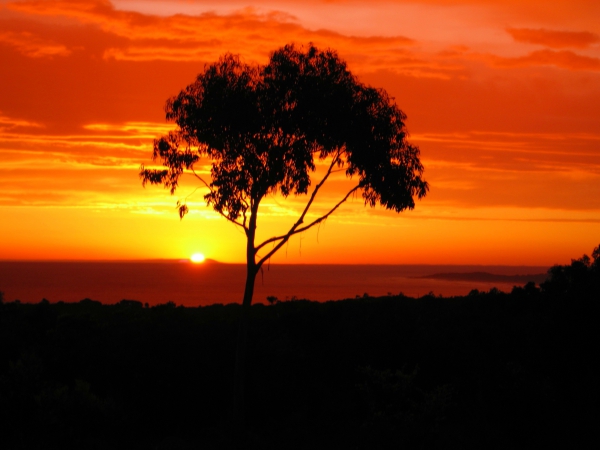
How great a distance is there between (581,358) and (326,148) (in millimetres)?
11817

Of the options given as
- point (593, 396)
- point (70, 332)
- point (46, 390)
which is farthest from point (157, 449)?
point (593, 396)

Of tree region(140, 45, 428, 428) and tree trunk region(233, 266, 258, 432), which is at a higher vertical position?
tree region(140, 45, 428, 428)

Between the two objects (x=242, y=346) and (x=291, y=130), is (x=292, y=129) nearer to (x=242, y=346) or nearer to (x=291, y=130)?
(x=291, y=130)

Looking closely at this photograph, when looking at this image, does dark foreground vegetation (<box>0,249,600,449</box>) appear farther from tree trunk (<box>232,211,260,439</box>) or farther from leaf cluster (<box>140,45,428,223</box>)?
leaf cluster (<box>140,45,428,223</box>)

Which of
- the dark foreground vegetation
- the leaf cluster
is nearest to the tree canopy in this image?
the leaf cluster

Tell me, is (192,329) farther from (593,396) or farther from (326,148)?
(593,396)

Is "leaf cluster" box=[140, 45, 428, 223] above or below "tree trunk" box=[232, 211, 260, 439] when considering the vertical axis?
above

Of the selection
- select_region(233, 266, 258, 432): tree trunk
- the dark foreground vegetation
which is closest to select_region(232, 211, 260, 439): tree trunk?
select_region(233, 266, 258, 432): tree trunk

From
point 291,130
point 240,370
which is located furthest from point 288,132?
point 240,370

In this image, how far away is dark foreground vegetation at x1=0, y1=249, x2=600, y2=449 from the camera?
1995cm

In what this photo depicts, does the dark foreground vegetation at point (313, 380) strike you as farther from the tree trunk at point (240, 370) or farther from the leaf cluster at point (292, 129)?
the leaf cluster at point (292, 129)

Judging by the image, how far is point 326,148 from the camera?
20141mm

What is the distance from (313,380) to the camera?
1014 inches

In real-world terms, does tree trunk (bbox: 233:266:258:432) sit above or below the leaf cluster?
below
